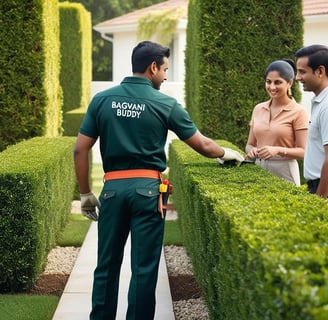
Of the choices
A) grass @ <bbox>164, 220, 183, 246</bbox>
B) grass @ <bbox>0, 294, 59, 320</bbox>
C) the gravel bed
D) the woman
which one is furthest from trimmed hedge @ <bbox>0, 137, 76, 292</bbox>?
grass @ <bbox>164, 220, 183, 246</bbox>

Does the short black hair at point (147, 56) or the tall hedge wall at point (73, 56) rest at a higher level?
the short black hair at point (147, 56)

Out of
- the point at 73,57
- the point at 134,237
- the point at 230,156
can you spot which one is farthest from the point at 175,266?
the point at 73,57

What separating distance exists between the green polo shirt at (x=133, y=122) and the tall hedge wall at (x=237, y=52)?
6011mm

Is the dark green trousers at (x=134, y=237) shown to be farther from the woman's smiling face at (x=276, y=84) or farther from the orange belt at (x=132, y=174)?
the woman's smiling face at (x=276, y=84)

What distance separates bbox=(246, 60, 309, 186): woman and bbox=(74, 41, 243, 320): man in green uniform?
1755mm

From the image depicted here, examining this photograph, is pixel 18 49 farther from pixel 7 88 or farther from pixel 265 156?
pixel 265 156

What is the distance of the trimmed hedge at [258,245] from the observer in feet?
9.02

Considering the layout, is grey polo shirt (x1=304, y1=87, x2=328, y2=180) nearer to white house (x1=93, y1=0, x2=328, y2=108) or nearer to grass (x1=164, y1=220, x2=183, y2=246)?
grass (x1=164, y1=220, x2=183, y2=246)

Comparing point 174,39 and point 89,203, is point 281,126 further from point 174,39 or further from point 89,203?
point 174,39

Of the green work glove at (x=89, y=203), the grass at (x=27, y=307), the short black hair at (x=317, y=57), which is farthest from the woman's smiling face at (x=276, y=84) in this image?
the grass at (x=27, y=307)

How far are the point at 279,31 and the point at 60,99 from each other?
4147 millimetres

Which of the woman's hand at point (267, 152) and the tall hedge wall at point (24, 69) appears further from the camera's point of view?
the tall hedge wall at point (24, 69)

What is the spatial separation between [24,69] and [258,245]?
26.4ft

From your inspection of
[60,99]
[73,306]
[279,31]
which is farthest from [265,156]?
[60,99]
